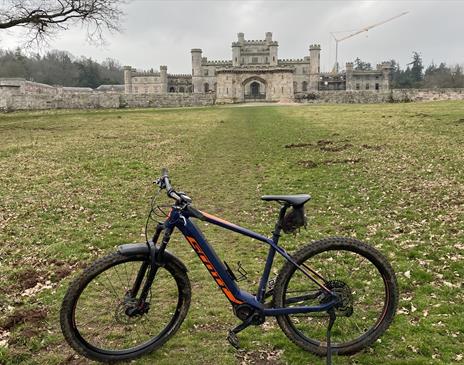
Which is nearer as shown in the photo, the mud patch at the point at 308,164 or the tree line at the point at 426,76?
the mud patch at the point at 308,164

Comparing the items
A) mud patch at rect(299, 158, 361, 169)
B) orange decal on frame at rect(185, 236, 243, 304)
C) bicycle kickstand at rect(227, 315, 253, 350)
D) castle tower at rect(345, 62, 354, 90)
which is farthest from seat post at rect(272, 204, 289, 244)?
castle tower at rect(345, 62, 354, 90)

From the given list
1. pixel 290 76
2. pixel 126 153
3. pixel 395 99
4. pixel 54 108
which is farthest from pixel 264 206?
pixel 290 76

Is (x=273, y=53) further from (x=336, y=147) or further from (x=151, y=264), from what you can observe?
(x=151, y=264)

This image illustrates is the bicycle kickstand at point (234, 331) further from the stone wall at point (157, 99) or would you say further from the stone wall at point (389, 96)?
the stone wall at point (389, 96)

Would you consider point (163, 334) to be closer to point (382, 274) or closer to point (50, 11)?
point (382, 274)

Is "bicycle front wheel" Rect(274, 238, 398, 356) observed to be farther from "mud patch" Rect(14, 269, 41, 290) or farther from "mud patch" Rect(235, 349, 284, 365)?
"mud patch" Rect(14, 269, 41, 290)

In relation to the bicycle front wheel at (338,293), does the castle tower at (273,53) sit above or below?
above

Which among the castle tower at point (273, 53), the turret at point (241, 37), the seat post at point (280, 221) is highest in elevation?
the turret at point (241, 37)

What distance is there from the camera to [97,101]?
54.9 m

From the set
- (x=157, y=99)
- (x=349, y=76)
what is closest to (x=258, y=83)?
(x=349, y=76)

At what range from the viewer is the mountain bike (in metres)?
4.18

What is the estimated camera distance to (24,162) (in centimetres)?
1627

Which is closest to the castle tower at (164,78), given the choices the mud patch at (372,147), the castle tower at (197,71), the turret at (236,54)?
the castle tower at (197,71)

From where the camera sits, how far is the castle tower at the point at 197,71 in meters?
110
